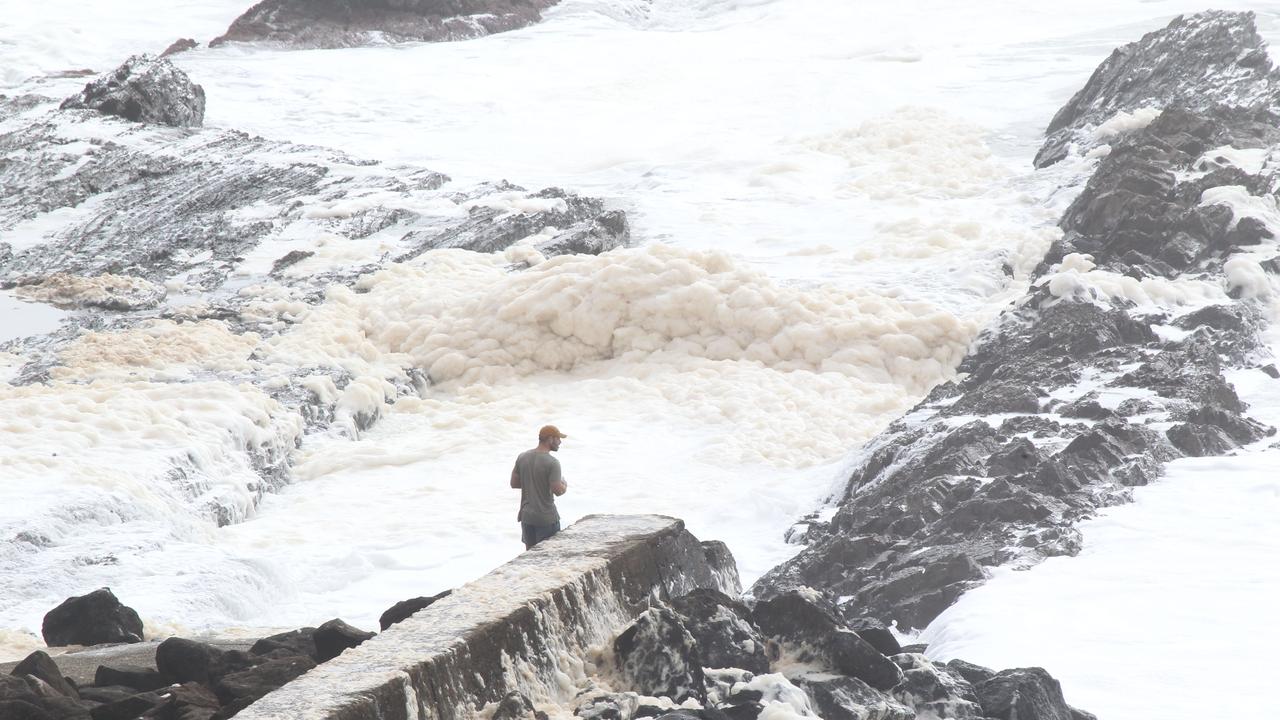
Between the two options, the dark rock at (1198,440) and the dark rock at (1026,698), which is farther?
the dark rock at (1198,440)

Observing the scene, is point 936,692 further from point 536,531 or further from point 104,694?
point 104,694

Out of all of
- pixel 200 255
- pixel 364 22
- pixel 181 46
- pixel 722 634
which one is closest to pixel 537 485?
pixel 722 634

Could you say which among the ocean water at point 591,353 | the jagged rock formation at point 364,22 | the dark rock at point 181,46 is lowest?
the ocean water at point 591,353

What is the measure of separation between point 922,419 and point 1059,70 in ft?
54.1

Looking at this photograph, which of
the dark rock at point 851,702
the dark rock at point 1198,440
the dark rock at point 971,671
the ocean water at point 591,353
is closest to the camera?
the dark rock at point 851,702

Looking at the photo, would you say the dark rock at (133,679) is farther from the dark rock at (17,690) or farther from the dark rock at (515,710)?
the dark rock at (515,710)

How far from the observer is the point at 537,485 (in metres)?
7.45

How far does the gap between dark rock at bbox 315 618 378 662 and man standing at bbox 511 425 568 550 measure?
1.58 meters

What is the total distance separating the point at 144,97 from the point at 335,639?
17.3 meters

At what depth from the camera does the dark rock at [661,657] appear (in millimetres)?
5691

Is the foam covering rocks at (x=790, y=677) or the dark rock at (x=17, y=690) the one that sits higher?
the dark rock at (x=17, y=690)

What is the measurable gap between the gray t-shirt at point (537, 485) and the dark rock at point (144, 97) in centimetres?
1564

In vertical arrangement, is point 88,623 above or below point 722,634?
below

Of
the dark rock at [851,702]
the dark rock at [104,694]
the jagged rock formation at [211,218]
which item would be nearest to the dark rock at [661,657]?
the dark rock at [851,702]
